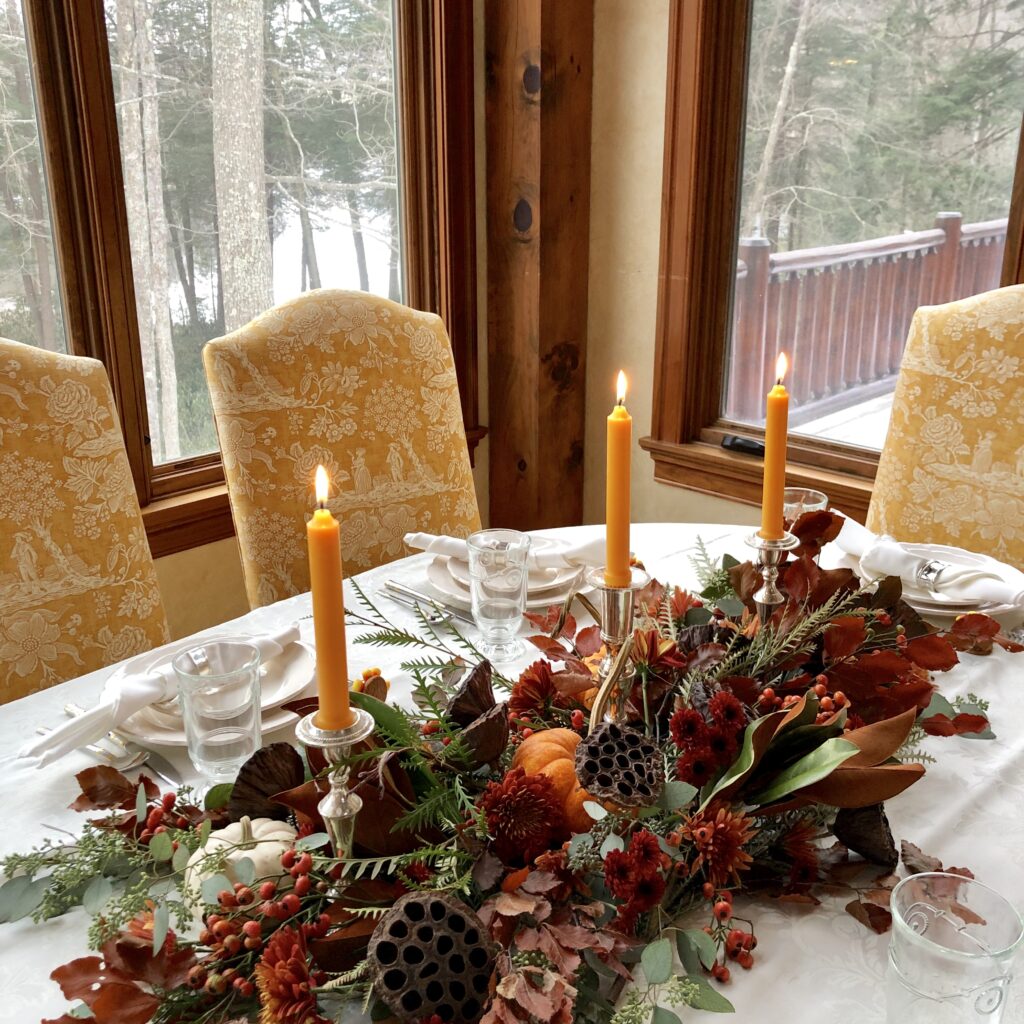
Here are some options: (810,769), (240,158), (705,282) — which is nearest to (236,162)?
(240,158)

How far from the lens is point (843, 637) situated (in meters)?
0.98

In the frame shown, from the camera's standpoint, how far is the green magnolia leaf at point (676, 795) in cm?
77

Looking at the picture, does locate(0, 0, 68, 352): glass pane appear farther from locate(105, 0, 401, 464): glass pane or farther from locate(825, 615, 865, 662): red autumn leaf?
locate(825, 615, 865, 662): red autumn leaf

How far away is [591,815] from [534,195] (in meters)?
2.18

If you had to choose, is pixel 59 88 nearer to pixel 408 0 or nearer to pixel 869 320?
pixel 408 0

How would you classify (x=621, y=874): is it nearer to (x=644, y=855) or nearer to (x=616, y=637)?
(x=644, y=855)

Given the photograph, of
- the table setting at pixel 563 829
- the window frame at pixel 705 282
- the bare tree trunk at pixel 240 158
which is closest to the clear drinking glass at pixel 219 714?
the table setting at pixel 563 829

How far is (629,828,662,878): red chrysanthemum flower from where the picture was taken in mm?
720

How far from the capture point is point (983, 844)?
35.9 inches

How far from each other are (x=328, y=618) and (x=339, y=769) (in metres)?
0.12

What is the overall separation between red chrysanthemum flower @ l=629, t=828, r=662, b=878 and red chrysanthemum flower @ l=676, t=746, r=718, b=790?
0.08m

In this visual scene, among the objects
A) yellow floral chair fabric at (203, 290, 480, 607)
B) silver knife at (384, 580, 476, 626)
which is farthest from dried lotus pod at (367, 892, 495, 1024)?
yellow floral chair fabric at (203, 290, 480, 607)

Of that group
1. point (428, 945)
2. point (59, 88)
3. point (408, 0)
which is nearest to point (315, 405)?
point (59, 88)

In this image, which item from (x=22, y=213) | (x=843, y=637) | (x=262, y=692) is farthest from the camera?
(x=22, y=213)
